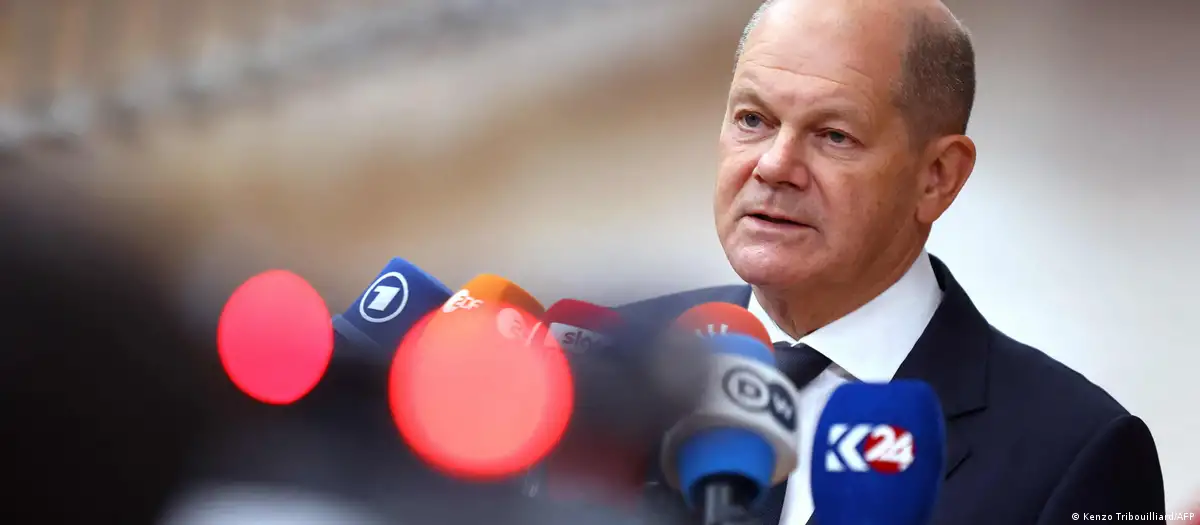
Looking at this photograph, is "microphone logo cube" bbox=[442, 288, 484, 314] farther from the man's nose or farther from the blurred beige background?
the blurred beige background

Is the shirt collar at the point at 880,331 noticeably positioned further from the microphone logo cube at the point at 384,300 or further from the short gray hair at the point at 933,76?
the microphone logo cube at the point at 384,300

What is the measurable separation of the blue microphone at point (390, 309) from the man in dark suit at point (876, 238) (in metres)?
0.44

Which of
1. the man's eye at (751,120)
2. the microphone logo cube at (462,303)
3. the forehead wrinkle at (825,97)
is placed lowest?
the microphone logo cube at (462,303)

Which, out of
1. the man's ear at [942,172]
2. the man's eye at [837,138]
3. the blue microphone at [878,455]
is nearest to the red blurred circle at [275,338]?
the blue microphone at [878,455]

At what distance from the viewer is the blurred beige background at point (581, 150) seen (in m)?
3.10

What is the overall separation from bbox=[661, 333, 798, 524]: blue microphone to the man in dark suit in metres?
0.52

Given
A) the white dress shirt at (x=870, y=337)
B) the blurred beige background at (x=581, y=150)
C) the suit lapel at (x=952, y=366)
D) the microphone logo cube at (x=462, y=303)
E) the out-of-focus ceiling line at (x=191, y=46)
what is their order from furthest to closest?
the out-of-focus ceiling line at (x=191, y=46), the blurred beige background at (x=581, y=150), the white dress shirt at (x=870, y=337), the suit lapel at (x=952, y=366), the microphone logo cube at (x=462, y=303)

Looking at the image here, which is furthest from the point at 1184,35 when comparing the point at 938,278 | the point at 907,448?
the point at 907,448

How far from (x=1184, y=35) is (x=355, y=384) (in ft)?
9.47

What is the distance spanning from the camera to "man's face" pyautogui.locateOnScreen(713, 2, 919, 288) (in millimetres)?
1561

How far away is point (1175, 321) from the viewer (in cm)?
302

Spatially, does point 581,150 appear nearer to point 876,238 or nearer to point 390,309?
point 876,238

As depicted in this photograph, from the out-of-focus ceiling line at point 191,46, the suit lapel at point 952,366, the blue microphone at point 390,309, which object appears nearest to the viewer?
the blue microphone at point 390,309

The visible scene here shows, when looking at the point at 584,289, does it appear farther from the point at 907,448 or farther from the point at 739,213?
the point at 907,448
